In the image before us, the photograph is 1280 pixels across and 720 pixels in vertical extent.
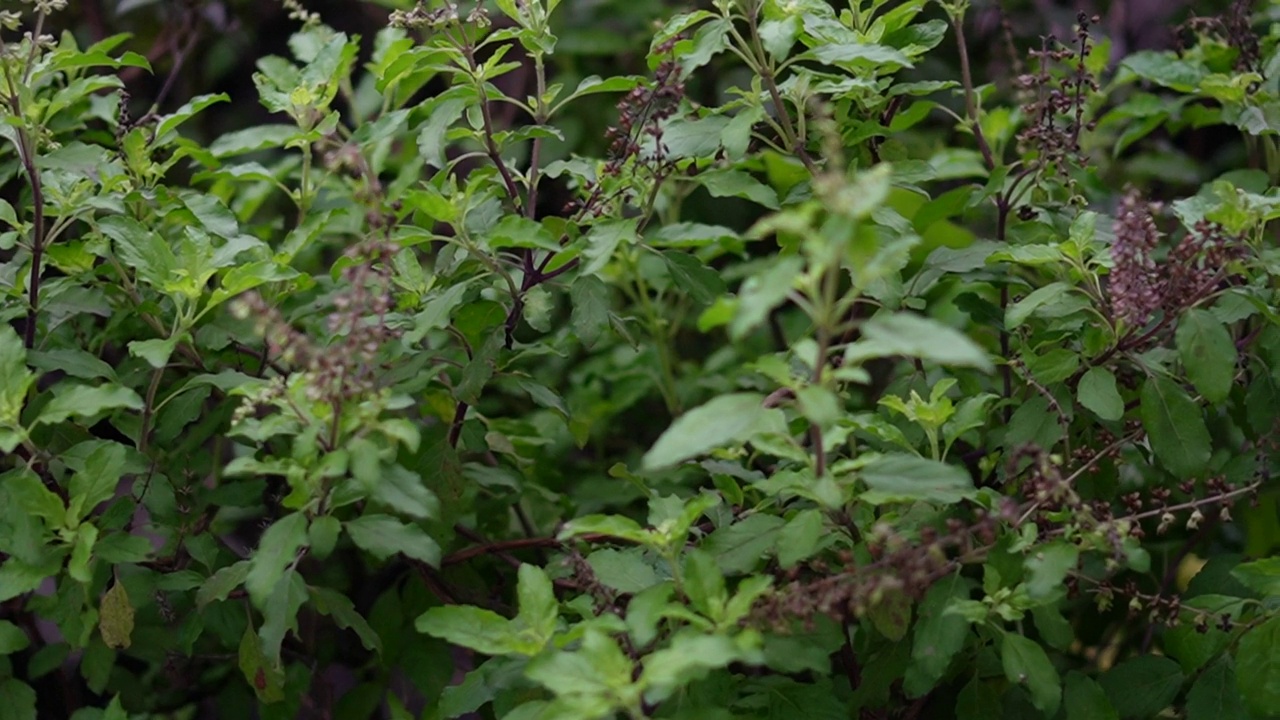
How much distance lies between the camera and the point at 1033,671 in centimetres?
117

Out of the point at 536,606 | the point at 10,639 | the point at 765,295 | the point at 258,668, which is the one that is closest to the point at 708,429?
the point at 765,295

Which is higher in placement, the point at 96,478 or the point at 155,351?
the point at 155,351

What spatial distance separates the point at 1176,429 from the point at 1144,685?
0.97 feet

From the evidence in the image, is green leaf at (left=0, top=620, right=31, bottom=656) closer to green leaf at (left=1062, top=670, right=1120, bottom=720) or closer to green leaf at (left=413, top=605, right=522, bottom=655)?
green leaf at (left=413, top=605, right=522, bottom=655)

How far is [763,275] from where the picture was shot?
0.90 meters

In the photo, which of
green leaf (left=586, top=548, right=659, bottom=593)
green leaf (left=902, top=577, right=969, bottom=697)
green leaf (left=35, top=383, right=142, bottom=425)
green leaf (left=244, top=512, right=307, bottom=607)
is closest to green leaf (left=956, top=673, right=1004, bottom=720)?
green leaf (left=902, top=577, right=969, bottom=697)

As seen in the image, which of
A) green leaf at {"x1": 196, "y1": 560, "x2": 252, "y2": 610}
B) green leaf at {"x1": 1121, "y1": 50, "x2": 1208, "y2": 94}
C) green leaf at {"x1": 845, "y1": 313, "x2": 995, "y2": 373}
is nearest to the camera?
green leaf at {"x1": 845, "y1": 313, "x2": 995, "y2": 373}

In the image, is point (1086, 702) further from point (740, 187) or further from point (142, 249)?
point (142, 249)

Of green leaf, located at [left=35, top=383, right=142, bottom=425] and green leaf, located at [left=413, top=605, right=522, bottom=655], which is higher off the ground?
green leaf, located at [left=35, top=383, right=142, bottom=425]

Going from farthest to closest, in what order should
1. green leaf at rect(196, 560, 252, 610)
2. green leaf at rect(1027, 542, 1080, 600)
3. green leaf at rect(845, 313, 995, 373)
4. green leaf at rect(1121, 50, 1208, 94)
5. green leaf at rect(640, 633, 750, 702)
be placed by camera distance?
1. green leaf at rect(1121, 50, 1208, 94)
2. green leaf at rect(196, 560, 252, 610)
3. green leaf at rect(1027, 542, 1080, 600)
4. green leaf at rect(640, 633, 750, 702)
5. green leaf at rect(845, 313, 995, 373)

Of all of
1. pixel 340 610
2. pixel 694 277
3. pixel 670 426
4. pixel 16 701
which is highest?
pixel 694 277

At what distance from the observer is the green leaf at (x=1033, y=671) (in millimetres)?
1164

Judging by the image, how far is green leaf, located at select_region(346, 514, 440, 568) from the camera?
1144 mm

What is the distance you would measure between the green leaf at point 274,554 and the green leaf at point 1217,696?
36.6 inches
